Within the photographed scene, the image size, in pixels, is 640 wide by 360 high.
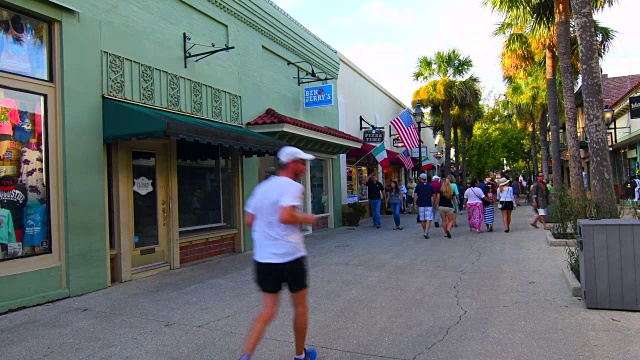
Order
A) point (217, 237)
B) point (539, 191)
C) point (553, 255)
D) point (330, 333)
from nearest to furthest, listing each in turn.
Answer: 1. point (330, 333)
2. point (553, 255)
3. point (217, 237)
4. point (539, 191)

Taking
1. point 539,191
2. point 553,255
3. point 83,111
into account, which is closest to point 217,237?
point 83,111

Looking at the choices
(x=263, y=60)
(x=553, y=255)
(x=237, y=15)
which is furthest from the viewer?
(x=263, y=60)

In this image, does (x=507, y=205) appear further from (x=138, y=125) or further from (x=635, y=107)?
(x=138, y=125)

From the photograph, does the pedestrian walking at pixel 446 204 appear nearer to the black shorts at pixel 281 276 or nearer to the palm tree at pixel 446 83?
the black shorts at pixel 281 276

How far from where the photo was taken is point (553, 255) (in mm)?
8766

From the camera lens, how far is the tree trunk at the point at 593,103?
322 inches

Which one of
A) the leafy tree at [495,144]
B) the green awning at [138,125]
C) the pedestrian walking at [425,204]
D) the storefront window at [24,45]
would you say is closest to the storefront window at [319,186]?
the pedestrian walking at [425,204]

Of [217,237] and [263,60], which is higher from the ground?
[263,60]

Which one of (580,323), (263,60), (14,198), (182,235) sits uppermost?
(263,60)

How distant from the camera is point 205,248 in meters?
9.32

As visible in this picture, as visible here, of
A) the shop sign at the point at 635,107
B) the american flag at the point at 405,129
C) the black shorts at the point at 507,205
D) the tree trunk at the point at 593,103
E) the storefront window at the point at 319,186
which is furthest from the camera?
the american flag at the point at 405,129

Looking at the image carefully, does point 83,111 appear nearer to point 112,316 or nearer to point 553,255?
point 112,316

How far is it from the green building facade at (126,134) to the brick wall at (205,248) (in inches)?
1.3

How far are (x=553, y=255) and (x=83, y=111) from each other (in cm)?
868
